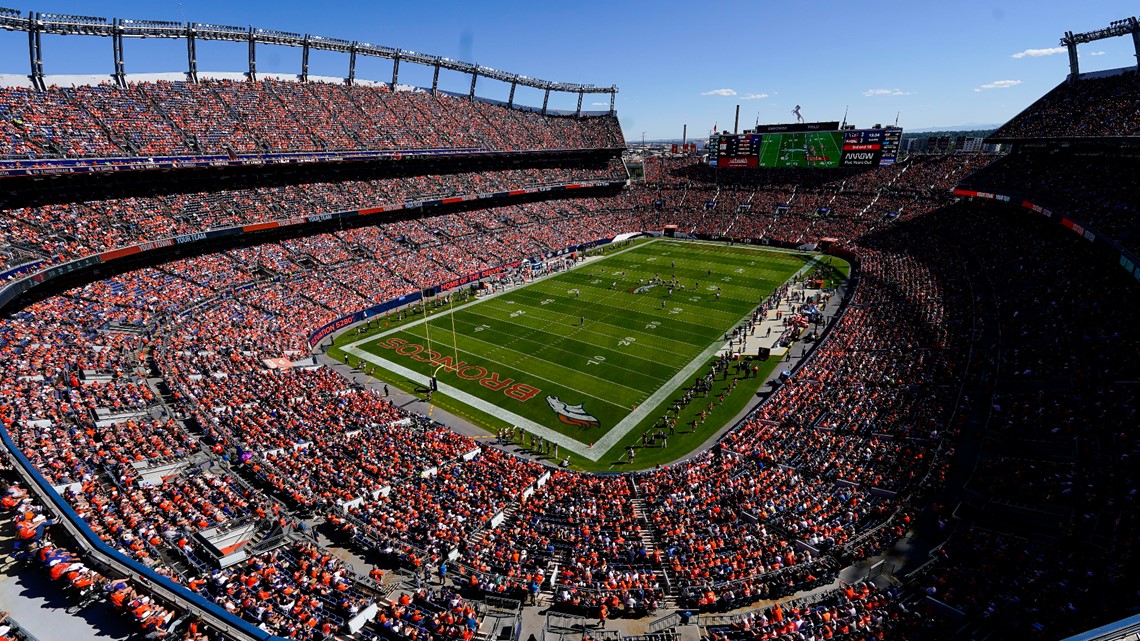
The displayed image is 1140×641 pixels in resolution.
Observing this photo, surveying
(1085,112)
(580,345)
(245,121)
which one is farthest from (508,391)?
(1085,112)

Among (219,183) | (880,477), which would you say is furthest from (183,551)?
(219,183)

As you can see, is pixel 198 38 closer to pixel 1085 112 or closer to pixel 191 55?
pixel 191 55

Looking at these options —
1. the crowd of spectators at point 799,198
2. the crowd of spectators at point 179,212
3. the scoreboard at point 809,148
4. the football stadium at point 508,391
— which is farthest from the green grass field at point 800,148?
the crowd of spectators at point 179,212

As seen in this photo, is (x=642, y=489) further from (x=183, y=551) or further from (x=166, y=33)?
(x=166, y=33)

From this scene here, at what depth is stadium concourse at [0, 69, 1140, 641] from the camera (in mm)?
14133

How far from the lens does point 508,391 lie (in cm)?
3241

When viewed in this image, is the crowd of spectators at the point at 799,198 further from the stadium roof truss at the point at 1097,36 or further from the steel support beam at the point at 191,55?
the steel support beam at the point at 191,55

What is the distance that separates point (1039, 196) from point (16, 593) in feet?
196

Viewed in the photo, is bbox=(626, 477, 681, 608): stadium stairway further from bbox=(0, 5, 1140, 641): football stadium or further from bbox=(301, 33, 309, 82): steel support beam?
bbox=(301, 33, 309, 82): steel support beam

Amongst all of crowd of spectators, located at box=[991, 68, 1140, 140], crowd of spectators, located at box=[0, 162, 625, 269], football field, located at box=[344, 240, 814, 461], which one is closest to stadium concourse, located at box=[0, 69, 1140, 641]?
crowd of spectators, located at box=[0, 162, 625, 269]

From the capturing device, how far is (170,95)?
168 feet

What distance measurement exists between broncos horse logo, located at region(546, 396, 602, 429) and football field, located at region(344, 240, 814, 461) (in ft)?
0.18

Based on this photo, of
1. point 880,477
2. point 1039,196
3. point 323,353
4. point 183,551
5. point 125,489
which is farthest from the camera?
point 1039,196

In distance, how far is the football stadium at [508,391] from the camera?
14.6 m
